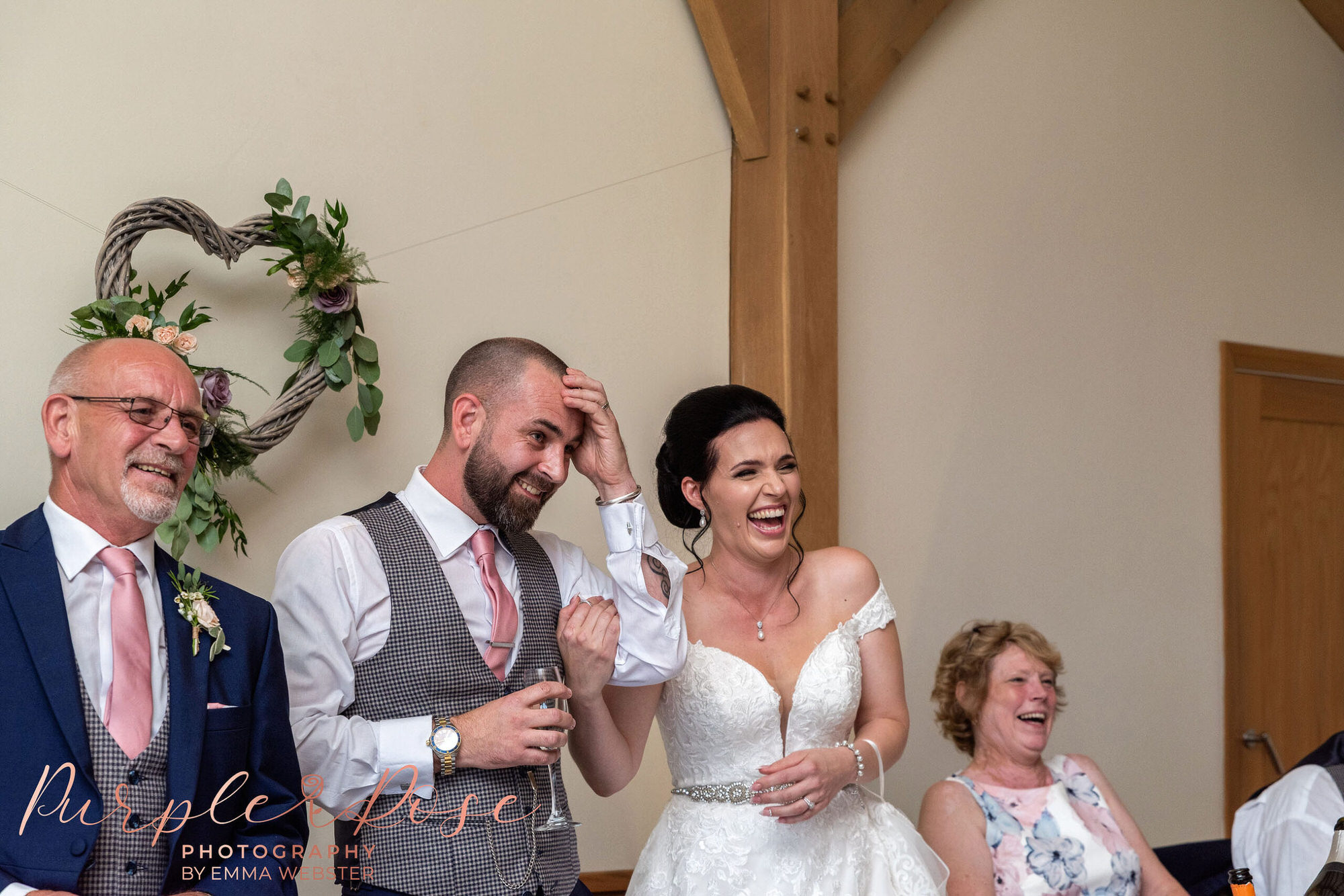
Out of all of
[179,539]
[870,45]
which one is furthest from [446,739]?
[870,45]

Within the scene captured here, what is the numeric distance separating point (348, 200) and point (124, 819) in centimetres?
168

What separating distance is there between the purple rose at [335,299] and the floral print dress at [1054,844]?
72.2 inches

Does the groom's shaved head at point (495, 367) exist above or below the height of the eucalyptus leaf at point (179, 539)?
above

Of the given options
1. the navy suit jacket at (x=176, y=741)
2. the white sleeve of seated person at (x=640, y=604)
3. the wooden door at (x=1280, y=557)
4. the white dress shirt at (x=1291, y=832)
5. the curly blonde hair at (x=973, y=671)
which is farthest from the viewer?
the wooden door at (x=1280, y=557)

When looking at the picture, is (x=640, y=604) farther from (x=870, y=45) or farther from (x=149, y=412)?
(x=870, y=45)

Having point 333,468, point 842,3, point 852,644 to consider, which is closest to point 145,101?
point 333,468

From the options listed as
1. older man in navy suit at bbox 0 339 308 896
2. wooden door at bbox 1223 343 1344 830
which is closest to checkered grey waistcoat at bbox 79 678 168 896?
older man in navy suit at bbox 0 339 308 896

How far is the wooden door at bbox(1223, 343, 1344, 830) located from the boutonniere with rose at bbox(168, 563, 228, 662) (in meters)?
4.18

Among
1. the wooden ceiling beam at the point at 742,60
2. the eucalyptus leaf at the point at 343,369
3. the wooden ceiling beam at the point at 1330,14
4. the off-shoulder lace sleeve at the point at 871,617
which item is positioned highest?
the wooden ceiling beam at the point at 1330,14

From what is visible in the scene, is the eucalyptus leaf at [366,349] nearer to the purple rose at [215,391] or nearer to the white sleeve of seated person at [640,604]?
the purple rose at [215,391]

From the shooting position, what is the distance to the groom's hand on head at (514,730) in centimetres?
189

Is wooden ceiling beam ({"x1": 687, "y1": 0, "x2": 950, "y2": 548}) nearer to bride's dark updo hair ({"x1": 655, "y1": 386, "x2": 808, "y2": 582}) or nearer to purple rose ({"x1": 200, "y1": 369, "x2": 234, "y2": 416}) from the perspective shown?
bride's dark updo hair ({"x1": 655, "y1": 386, "x2": 808, "y2": 582})

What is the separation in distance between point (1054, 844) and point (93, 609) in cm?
219

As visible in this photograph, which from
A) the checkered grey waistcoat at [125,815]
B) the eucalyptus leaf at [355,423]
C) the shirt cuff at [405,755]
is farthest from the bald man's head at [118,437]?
the eucalyptus leaf at [355,423]
